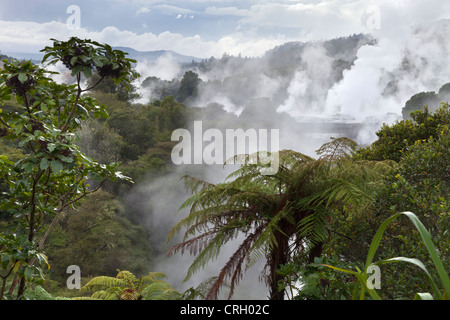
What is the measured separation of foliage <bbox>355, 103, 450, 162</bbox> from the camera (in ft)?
13.8

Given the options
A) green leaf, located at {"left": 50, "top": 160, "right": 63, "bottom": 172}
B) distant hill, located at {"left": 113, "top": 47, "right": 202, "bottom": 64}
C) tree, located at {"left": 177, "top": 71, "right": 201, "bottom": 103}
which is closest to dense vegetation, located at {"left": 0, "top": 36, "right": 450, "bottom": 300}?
green leaf, located at {"left": 50, "top": 160, "right": 63, "bottom": 172}

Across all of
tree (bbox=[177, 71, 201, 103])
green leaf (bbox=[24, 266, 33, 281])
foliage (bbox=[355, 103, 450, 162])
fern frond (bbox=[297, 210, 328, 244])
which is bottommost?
green leaf (bbox=[24, 266, 33, 281])

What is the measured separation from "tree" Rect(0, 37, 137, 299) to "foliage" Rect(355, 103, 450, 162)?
336 centimetres

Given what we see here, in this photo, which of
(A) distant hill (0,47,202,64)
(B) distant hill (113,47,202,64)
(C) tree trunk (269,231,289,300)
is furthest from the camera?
(B) distant hill (113,47,202,64)

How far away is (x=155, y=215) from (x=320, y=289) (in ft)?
40.1

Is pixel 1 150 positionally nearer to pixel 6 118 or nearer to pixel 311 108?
pixel 6 118

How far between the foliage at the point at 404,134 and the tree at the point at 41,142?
336 centimetres

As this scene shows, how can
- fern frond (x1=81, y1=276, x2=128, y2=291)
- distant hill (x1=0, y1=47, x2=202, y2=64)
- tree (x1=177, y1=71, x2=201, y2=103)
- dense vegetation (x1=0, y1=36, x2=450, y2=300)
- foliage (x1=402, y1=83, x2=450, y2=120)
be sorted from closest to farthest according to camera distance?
dense vegetation (x1=0, y1=36, x2=450, y2=300) < distant hill (x1=0, y1=47, x2=202, y2=64) < fern frond (x1=81, y1=276, x2=128, y2=291) < foliage (x1=402, y1=83, x2=450, y2=120) < tree (x1=177, y1=71, x2=201, y2=103)

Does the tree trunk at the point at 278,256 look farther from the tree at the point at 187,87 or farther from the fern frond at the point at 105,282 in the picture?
the tree at the point at 187,87

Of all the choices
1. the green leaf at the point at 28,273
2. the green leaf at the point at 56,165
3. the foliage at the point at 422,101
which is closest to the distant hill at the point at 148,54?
the green leaf at the point at 56,165

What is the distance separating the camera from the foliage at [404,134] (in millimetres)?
4199

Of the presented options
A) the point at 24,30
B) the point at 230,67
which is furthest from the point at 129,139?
the point at 230,67

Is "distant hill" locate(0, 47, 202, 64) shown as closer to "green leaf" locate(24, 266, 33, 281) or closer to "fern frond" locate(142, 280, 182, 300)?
"green leaf" locate(24, 266, 33, 281)
